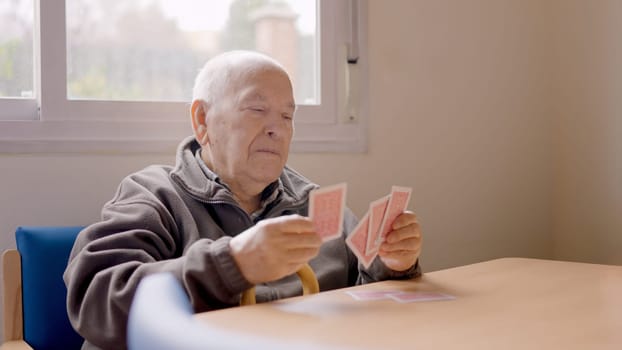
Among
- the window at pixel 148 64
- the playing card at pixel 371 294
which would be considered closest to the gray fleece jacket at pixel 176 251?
the playing card at pixel 371 294

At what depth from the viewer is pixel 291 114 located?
1985 millimetres

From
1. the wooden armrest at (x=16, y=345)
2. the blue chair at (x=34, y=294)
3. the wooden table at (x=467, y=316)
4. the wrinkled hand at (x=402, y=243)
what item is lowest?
the wooden armrest at (x=16, y=345)

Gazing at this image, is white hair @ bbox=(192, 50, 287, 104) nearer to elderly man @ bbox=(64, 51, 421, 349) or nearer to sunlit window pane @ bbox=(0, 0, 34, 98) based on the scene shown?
elderly man @ bbox=(64, 51, 421, 349)

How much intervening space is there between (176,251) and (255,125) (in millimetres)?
420

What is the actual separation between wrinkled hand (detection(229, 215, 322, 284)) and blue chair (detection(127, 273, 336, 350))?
1.76 ft

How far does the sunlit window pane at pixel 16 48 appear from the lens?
2182 millimetres

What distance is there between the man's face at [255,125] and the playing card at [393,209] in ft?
1.35

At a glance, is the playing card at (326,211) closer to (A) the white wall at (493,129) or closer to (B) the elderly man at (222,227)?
(B) the elderly man at (222,227)

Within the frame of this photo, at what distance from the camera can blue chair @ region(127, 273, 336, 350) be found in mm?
500

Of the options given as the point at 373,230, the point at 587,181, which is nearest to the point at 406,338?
the point at 373,230

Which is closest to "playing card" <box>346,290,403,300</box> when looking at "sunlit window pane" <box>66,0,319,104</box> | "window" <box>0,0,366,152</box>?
"window" <box>0,0,366,152</box>

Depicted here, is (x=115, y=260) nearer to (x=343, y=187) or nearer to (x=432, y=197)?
(x=343, y=187)

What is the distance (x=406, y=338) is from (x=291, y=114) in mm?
1058

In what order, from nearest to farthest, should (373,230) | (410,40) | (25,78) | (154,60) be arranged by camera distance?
(373,230) → (25,78) → (154,60) → (410,40)
